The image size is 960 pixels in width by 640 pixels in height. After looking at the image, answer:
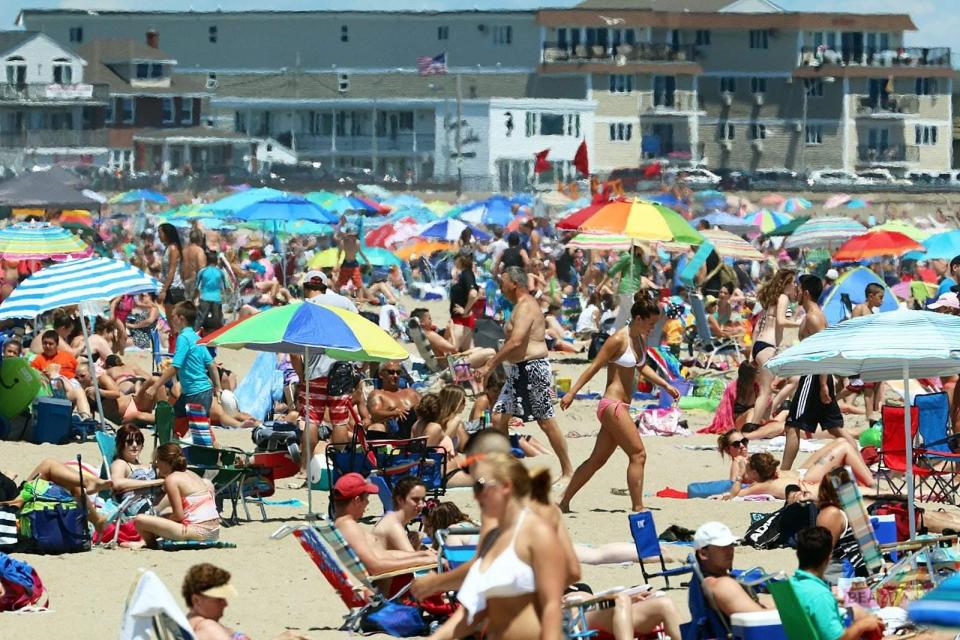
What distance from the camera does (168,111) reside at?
82062 mm

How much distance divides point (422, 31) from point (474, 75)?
350 cm

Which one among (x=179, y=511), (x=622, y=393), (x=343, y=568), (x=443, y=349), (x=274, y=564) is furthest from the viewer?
(x=443, y=349)

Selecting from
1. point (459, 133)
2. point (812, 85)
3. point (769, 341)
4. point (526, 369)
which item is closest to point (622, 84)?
point (459, 133)

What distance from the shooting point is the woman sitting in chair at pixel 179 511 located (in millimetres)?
9594

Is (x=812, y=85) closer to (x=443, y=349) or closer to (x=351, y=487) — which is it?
(x=443, y=349)

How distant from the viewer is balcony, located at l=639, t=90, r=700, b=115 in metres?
84.2

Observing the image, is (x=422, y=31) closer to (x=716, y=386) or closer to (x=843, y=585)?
(x=716, y=386)

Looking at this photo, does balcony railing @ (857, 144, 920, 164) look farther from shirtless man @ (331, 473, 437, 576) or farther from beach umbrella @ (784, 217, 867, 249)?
shirtless man @ (331, 473, 437, 576)

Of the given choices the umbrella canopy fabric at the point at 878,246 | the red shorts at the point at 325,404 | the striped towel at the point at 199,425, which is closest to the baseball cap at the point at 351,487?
the red shorts at the point at 325,404

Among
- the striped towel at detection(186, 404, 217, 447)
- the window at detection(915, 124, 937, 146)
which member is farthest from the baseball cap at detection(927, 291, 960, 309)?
the window at detection(915, 124, 937, 146)

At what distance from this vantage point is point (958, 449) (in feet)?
35.8

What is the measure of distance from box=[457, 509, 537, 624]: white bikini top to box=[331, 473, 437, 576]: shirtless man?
2515 mm

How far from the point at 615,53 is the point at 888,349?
7600 centimetres

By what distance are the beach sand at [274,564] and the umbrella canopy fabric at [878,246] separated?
35.9 feet
